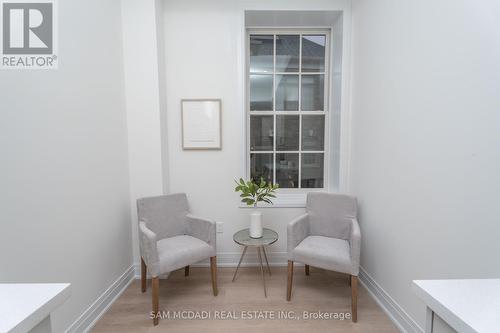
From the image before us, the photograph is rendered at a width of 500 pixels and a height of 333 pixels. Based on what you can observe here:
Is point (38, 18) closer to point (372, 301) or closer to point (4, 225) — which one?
point (4, 225)

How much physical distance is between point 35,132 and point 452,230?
243 cm

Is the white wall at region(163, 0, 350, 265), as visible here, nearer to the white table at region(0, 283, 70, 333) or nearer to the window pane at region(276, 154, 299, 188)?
the window pane at region(276, 154, 299, 188)

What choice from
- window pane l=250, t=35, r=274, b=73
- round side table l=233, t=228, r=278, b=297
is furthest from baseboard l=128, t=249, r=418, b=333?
window pane l=250, t=35, r=274, b=73

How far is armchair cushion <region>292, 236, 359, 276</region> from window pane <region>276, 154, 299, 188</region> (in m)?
0.87

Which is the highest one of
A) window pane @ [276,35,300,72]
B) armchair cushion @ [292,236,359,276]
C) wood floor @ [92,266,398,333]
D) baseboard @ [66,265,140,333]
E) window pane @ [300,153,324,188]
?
window pane @ [276,35,300,72]

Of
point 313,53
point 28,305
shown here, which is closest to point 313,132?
point 313,53

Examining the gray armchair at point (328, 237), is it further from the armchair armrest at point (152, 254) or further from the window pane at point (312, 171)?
the armchair armrest at point (152, 254)

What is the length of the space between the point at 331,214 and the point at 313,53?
1813mm

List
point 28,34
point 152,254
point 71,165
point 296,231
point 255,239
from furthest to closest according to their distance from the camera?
point 255,239 < point 296,231 < point 152,254 < point 71,165 < point 28,34

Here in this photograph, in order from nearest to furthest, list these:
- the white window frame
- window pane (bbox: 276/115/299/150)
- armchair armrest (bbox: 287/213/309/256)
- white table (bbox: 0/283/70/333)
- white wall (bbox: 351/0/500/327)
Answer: white table (bbox: 0/283/70/333), white wall (bbox: 351/0/500/327), armchair armrest (bbox: 287/213/309/256), the white window frame, window pane (bbox: 276/115/299/150)

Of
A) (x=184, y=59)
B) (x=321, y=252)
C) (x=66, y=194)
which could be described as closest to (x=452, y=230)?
(x=321, y=252)

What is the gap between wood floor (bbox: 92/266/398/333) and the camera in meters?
1.89

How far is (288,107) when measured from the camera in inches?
117

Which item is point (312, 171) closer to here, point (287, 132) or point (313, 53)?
point (287, 132)
